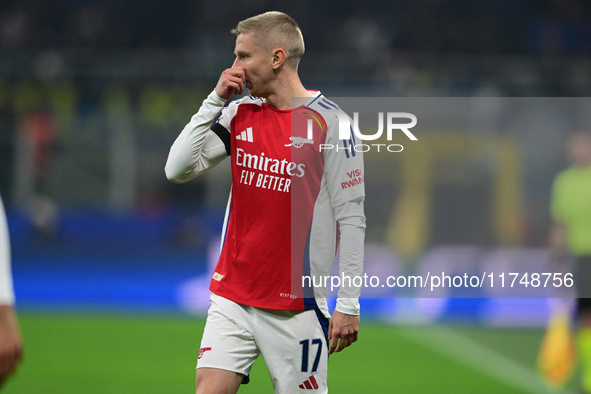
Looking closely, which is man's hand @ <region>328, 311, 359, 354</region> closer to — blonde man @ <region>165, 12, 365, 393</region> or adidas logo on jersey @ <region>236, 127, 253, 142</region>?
blonde man @ <region>165, 12, 365, 393</region>

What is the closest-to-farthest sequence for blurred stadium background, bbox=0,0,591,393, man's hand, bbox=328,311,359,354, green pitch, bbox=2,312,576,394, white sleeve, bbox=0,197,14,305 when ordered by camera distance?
white sleeve, bbox=0,197,14,305
man's hand, bbox=328,311,359,354
green pitch, bbox=2,312,576,394
blurred stadium background, bbox=0,0,591,393

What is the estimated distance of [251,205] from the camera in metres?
3.77

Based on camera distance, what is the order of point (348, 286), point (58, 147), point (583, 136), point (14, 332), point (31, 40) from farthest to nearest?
point (31, 40) < point (58, 147) < point (583, 136) < point (348, 286) < point (14, 332)

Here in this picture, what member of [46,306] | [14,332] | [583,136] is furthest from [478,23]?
[14,332]

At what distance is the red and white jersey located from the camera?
3.70 meters

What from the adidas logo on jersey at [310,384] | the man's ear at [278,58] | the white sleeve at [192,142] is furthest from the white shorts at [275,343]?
the man's ear at [278,58]

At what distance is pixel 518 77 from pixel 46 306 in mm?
9126

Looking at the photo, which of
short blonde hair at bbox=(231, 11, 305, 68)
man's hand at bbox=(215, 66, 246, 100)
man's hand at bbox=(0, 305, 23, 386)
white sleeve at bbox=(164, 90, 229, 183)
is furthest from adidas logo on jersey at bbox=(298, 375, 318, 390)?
man's hand at bbox=(0, 305, 23, 386)

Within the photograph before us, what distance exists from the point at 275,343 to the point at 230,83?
44.9 inches

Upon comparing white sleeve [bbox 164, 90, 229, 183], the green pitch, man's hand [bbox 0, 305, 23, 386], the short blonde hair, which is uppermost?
the short blonde hair

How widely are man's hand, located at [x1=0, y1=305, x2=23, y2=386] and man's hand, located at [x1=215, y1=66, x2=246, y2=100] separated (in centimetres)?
172

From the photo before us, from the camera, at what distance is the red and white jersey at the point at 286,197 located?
3701 mm

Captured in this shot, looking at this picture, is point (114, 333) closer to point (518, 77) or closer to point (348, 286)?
point (348, 286)

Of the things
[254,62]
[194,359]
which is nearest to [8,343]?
[254,62]
